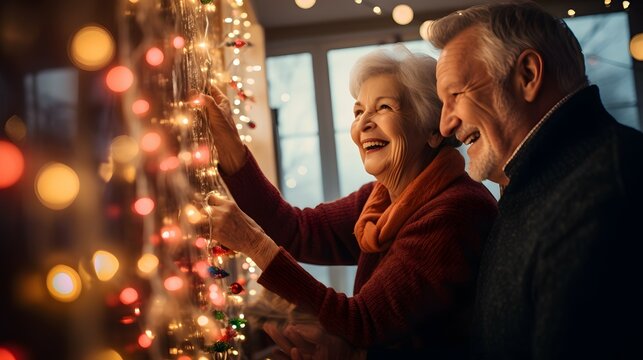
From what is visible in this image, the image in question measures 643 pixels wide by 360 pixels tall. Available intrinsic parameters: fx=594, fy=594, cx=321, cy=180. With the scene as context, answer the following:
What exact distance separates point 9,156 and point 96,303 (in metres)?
0.27

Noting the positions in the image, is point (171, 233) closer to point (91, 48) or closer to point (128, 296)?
point (128, 296)

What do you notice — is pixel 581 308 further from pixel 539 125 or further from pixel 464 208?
pixel 464 208

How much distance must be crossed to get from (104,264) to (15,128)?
27cm

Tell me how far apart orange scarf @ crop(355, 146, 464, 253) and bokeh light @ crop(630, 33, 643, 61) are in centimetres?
308

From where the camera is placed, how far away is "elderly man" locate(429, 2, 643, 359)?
0.95 m

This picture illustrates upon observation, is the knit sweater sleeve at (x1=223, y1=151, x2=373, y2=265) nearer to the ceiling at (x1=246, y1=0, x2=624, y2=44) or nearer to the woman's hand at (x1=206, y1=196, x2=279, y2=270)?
the woman's hand at (x1=206, y1=196, x2=279, y2=270)

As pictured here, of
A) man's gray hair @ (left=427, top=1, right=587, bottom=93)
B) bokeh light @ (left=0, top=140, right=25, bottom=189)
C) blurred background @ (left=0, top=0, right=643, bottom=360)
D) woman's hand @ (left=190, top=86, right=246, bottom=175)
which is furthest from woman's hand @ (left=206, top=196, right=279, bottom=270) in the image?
bokeh light @ (left=0, top=140, right=25, bottom=189)

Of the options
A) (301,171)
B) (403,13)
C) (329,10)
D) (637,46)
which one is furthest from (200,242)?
(637,46)

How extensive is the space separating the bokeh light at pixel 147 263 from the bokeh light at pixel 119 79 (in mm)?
277

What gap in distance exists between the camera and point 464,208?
1.43 metres

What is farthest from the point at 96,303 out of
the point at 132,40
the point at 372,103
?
the point at 372,103

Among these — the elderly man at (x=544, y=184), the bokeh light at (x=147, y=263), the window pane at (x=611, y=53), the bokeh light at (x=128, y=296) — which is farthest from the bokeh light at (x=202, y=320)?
the window pane at (x=611, y=53)

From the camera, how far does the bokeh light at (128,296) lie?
87 cm

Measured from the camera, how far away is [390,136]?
64.1 inches
